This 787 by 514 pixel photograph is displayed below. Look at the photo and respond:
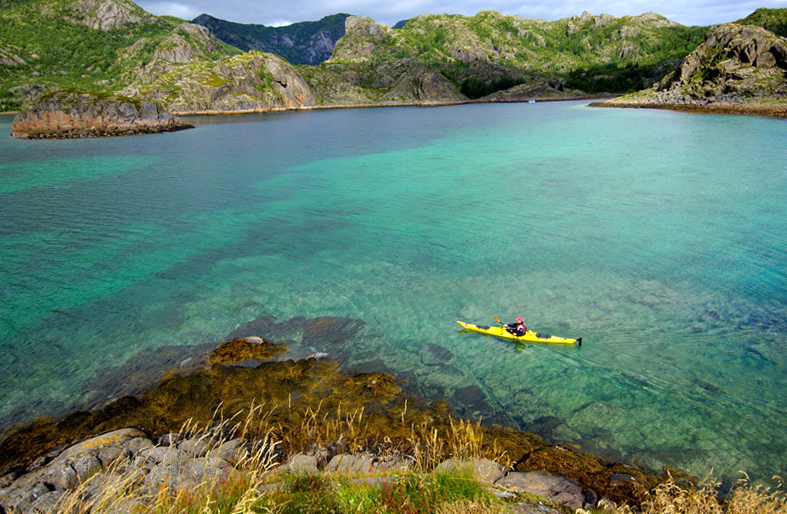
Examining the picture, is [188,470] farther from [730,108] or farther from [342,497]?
[730,108]

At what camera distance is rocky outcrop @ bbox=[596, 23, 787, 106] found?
346 ft

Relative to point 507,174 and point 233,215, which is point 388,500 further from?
point 507,174

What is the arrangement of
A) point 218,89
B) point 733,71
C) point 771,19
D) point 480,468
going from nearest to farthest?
point 480,468 → point 733,71 → point 771,19 → point 218,89

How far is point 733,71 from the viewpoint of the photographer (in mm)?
112500

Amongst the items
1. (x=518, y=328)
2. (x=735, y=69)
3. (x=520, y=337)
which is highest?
(x=735, y=69)

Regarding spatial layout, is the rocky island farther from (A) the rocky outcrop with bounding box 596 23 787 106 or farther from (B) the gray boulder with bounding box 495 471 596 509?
(B) the gray boulder with bounding box 495 471 596 509

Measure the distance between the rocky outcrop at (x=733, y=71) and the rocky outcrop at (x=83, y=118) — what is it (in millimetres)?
144026

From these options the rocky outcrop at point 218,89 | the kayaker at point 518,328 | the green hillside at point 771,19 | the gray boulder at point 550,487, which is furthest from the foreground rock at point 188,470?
the green hillside at point 771,19

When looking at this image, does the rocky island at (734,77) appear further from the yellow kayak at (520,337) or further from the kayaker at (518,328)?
the kayaker at (518,328)

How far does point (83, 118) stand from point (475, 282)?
359 ft

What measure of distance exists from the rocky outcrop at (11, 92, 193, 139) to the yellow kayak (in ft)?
350

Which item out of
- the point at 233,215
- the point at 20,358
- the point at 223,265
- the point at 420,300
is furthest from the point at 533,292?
the point at 233,215

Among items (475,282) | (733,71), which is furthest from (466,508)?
(733,71)

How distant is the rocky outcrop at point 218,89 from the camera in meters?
168
